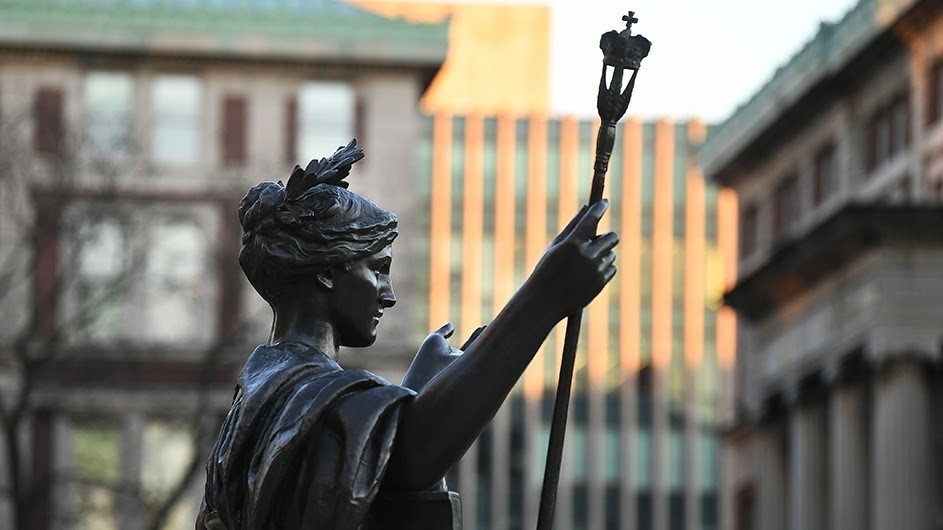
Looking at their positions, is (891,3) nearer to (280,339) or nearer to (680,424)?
(680,424)

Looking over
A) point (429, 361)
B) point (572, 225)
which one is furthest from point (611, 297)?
point (572, 225)

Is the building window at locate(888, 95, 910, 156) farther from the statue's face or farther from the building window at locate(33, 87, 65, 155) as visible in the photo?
the statue's face

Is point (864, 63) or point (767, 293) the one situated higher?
point (864, 63)

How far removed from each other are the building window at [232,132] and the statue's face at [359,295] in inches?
2370

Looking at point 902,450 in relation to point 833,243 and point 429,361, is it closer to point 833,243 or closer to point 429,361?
point 833,243

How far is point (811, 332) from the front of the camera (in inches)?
2457

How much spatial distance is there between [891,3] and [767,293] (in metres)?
9.37

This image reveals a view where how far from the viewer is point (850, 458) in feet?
197

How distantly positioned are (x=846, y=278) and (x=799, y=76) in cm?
795

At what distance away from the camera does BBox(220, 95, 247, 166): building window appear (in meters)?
65.8

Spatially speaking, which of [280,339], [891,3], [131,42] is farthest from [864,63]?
[280,339]

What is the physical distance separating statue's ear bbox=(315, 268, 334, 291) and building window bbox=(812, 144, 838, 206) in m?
59.5

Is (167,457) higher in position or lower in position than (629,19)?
lower

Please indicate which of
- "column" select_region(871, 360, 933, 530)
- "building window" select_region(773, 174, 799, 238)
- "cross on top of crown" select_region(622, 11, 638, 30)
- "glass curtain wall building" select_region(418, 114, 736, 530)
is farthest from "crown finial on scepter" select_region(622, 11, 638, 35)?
"glass curtain wall building" select_region(418, 114, 736, 530)
